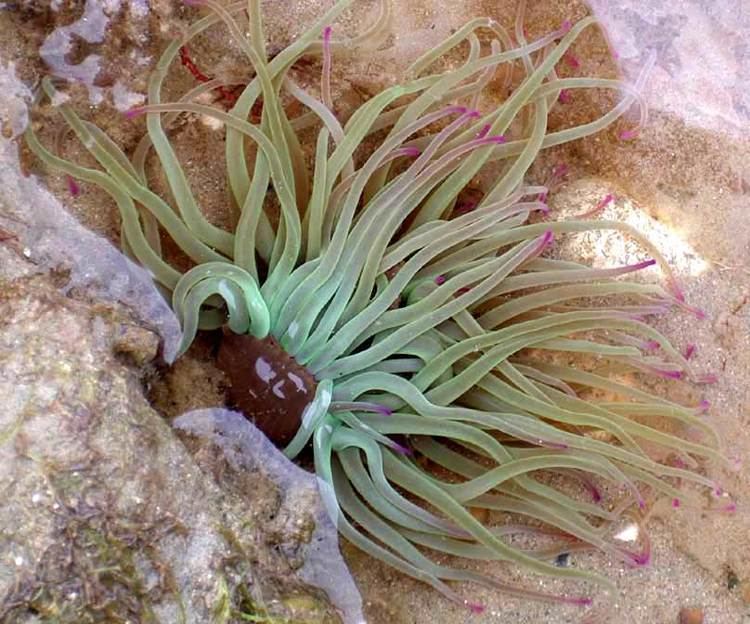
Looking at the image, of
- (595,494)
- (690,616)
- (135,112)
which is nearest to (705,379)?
(595,494)

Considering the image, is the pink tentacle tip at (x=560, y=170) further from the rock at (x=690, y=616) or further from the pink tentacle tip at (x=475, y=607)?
the rock at (x=690, y=616)

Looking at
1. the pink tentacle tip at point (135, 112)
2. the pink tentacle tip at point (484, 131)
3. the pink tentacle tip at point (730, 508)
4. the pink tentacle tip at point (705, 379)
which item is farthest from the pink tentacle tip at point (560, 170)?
the pink tentacle tip at point (135, 112)

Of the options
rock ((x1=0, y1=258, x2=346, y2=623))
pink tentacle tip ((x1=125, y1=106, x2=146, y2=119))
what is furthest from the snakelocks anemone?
rock ((x1=0, y1=258, x2=346, y2=623))

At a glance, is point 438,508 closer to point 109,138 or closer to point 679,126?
point 109,138

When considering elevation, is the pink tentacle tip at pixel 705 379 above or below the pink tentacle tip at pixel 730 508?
above

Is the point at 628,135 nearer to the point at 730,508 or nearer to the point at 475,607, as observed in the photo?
the point at 730,508

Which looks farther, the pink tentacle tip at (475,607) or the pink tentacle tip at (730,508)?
the pink tentacle tip at (730,508)
